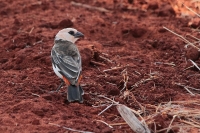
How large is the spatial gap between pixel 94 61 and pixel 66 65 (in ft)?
4.26

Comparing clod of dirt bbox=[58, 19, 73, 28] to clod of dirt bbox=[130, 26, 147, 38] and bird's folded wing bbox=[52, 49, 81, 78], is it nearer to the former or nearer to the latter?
clod of dirt bbox=[130, 26, 147, 38]

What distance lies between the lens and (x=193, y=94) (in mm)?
7816

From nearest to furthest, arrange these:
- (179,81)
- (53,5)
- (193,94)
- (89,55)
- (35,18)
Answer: (193,94) < (179,81) < (89,55) < (35,18) < (53,5)

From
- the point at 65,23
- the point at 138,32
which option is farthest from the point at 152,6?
the point at 65,23

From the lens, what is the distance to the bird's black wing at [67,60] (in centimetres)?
782

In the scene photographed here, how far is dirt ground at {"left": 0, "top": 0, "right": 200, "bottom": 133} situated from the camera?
696 cm

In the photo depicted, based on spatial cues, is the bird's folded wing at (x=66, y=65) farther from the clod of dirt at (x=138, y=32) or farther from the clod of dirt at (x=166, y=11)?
the clod of dirt at (x=166, y=11)

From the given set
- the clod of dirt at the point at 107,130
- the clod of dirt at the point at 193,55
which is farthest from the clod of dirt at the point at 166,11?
the clod of dirt at the point at 107,130

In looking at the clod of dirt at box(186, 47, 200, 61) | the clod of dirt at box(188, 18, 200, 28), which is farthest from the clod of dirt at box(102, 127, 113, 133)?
the clod of dirt at box(188, 18, 200, 28)

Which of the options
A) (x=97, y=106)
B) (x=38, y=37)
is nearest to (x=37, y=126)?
(x=97, y=106)

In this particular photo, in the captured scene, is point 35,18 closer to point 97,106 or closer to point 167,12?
point 167,12

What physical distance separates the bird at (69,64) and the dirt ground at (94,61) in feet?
0.57

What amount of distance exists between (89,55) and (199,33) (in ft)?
8.51

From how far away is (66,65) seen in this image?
8.12m
